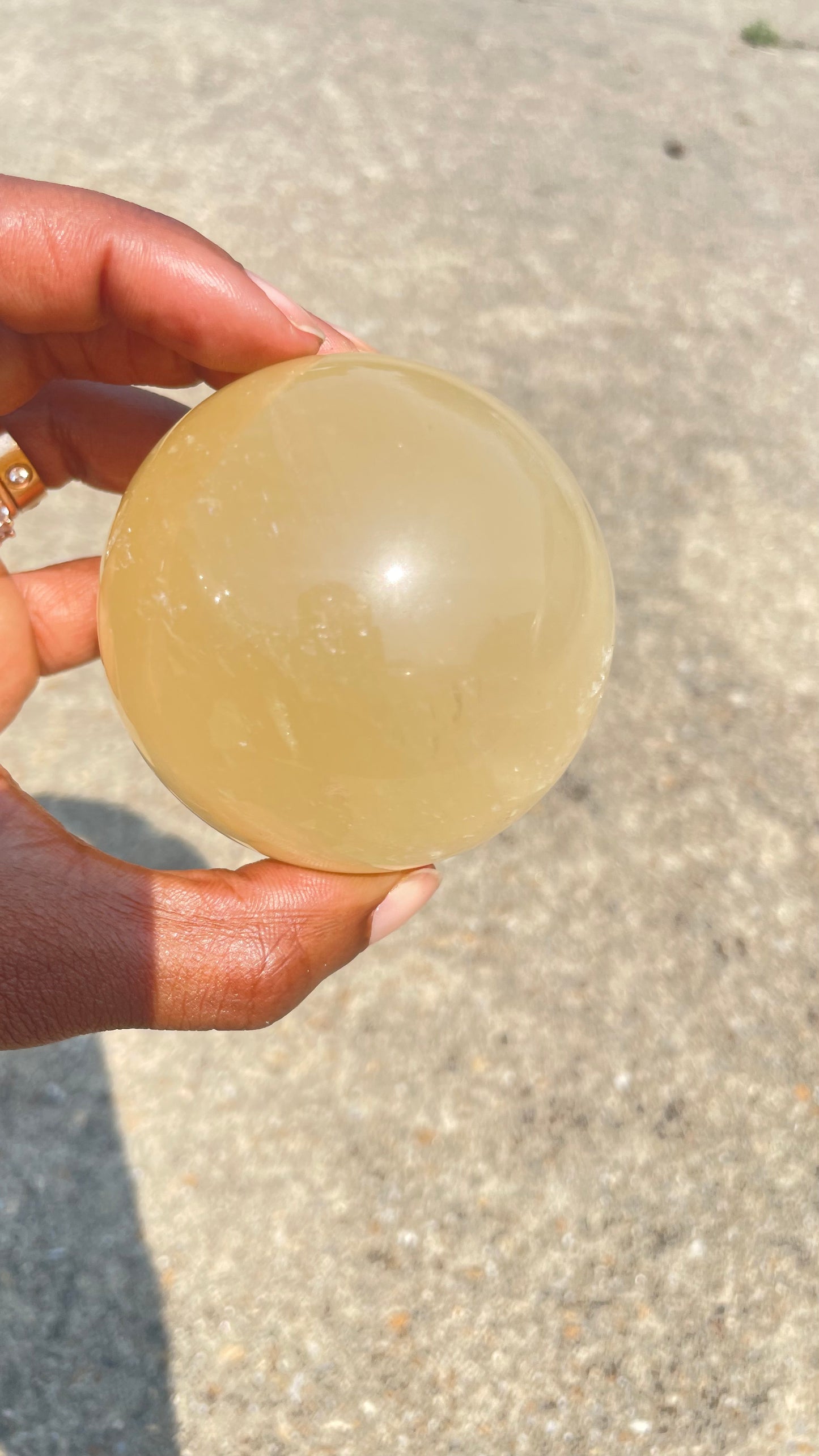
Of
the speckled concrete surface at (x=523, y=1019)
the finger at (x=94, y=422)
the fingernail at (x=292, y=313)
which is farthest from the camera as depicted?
the finger at (x=94, y=422)

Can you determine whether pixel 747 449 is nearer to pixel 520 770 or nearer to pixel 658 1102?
pixel 658 1102

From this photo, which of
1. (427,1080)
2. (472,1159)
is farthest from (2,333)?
(472,1159)

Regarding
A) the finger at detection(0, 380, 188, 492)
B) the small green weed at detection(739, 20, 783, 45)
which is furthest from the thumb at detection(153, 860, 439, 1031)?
the small green weed at detection(739, 20, 783, 45)

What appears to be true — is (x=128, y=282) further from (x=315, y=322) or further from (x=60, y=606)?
(x=60, y=606)

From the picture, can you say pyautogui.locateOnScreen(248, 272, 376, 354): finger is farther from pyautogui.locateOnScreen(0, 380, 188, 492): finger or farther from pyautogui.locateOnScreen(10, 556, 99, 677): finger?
pyautogui.locateOnScreen(10, 556, 99, 677): finger

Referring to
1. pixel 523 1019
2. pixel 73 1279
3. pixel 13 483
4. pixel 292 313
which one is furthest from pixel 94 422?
pixel 73 1279

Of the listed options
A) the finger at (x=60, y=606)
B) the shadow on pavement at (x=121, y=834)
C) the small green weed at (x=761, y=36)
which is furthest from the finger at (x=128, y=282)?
the small green weed at (x=761, y=36)

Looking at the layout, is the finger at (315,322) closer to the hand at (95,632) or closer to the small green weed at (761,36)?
the hand at (95,632)
